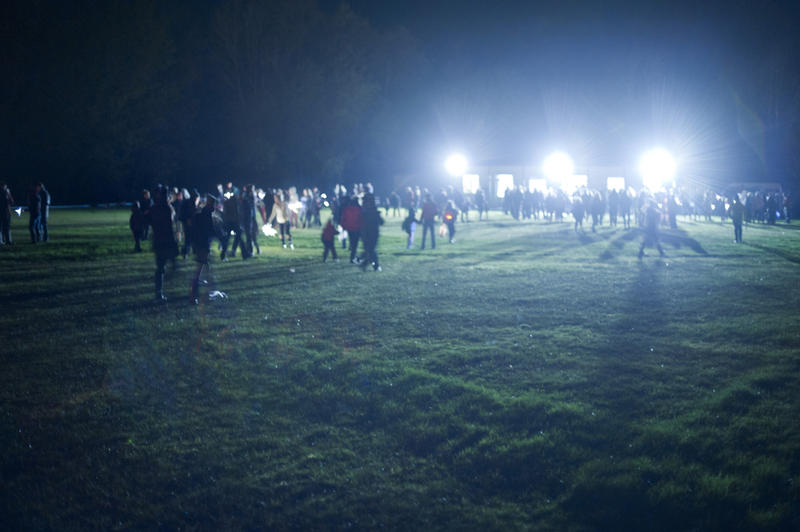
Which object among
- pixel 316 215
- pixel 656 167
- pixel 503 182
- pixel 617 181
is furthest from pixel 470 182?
pixel 316 215

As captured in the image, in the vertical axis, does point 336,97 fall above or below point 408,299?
above

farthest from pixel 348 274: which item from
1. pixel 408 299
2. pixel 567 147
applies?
pixel 567 147

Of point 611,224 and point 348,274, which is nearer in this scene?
point 348,274

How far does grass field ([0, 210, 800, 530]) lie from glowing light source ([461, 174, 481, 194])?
43962 millimetres

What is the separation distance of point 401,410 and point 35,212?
1962cm

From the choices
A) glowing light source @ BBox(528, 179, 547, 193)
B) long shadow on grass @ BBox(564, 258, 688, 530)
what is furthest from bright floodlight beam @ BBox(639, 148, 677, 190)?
long shadow on grass @ BBox(564, 258, 688, 530)

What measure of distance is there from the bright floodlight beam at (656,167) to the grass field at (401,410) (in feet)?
135

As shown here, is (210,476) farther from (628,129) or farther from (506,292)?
(628,129)

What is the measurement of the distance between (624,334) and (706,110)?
5406 centimetres

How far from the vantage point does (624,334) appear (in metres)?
9.24

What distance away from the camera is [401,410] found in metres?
6.23

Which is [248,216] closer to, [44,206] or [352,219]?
[352,219]

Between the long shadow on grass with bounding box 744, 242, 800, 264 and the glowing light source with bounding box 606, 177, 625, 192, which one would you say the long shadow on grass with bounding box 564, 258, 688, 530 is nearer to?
the long shadow on grass with bounding box 744, 242, 800, 264

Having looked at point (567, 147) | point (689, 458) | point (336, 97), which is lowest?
point (689, 458)
